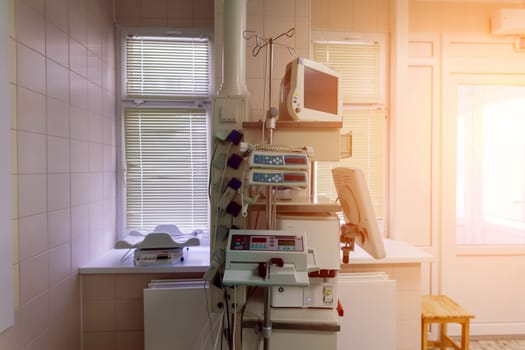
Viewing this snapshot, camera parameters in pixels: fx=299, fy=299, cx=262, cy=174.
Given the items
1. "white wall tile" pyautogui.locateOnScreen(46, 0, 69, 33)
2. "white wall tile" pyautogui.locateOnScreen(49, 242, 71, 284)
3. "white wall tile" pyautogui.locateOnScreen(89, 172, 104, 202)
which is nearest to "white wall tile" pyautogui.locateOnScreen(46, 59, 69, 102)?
"white wall tile" pyautogui.locateOnScreen(46, 0, 69, 33)

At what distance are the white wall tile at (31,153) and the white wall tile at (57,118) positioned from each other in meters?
0.10

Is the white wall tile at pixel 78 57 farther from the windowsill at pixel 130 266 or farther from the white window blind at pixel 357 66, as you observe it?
the white window blind at pixel 357 66

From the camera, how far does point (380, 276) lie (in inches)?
80.3

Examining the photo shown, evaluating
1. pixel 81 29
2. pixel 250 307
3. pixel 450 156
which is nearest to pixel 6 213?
pixel 250 307

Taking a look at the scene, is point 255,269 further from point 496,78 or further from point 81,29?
point 496,78

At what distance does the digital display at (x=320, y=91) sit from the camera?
61.0 inches

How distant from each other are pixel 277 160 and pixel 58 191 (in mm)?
1255

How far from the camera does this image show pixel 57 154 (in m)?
1.64

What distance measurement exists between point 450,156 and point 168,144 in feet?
8.00

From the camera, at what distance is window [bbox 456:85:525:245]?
8.87 feet

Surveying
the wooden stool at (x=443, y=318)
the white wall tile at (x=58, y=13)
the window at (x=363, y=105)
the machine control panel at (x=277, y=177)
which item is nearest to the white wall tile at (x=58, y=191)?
the white wall tile at (x=58, y=13)

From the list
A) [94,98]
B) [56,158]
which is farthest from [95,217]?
[94,98]

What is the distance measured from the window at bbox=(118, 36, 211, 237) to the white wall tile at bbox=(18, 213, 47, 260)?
0.95m

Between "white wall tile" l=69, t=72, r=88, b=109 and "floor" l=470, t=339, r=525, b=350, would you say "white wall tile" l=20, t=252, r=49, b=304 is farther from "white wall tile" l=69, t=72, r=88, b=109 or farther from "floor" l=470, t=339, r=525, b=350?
"floor" l=470, t=339, r=525, b=350
